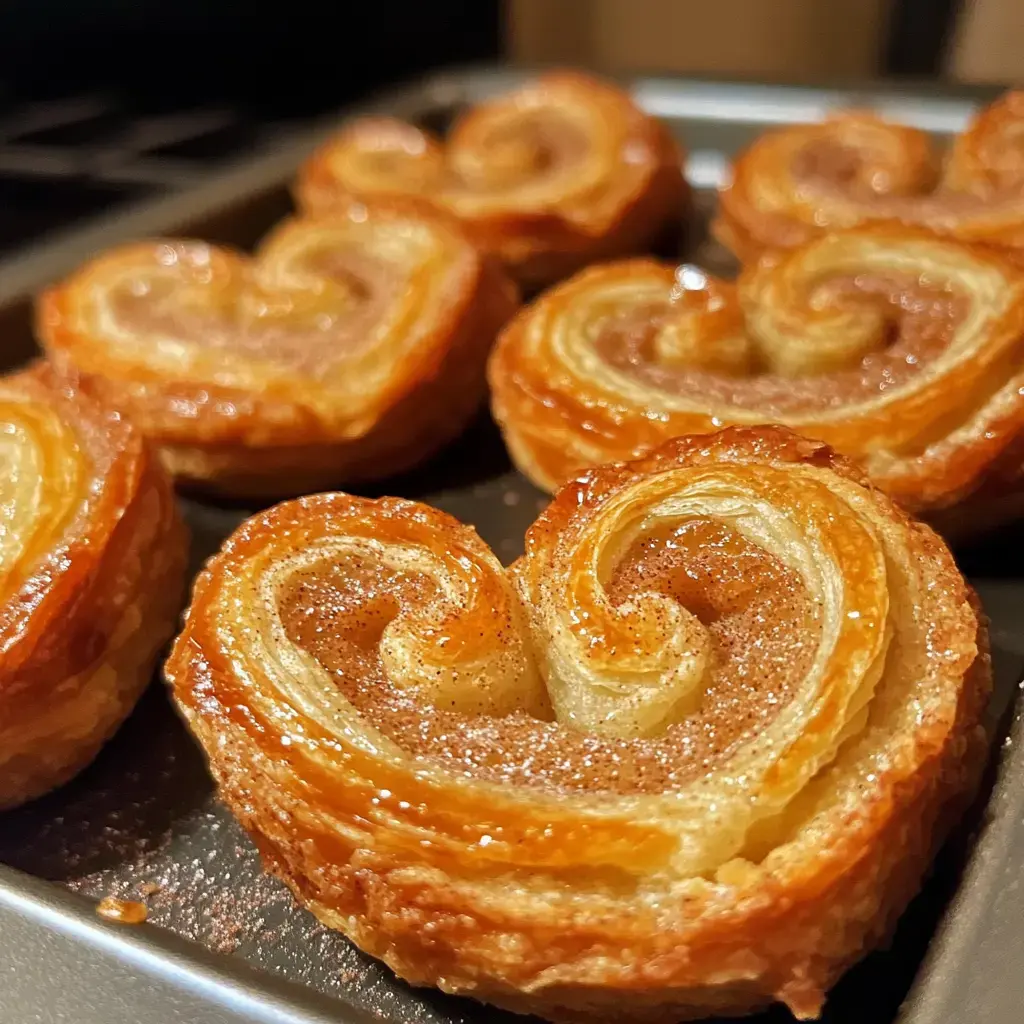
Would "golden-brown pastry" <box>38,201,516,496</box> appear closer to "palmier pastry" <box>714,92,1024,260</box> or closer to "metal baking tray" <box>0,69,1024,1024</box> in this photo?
"metal baking tray" <box>0,69,1024,1024</box>

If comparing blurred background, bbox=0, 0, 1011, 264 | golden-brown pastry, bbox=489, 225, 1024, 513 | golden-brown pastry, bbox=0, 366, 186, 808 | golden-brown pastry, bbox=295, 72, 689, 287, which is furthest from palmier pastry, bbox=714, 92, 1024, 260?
golden-brown pastry, bbox=0, 366, 186, 808

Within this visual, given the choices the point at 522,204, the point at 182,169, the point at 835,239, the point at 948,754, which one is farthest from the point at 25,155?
the point at 948,754

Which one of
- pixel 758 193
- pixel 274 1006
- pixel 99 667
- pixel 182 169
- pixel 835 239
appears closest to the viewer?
pixel 274 1006

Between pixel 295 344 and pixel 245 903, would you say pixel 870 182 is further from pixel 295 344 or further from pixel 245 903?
pixel 245 903

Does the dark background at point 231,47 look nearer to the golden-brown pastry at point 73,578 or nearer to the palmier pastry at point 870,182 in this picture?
the palmier pastry at point 870,182

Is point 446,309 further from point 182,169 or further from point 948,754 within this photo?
point 182,169
